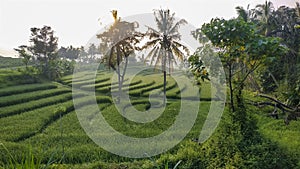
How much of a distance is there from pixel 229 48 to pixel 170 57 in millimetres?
6127

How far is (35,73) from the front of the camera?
61.6 feet

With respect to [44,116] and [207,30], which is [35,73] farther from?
[207,30]

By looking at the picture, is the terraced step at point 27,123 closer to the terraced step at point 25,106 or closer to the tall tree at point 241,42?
the terraced step at point 25,106

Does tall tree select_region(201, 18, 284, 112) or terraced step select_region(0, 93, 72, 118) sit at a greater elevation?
tall tree select_region(201, 18, 284, 112)

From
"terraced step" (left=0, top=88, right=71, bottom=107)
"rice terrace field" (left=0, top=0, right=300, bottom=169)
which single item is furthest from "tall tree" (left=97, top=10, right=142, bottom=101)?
"terraced step" (left=0, top=88, right=71, bottom=107)

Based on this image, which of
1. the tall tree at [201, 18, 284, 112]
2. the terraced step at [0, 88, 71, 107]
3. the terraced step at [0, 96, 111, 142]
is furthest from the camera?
the terraced step at [0, 88, 71, 107]

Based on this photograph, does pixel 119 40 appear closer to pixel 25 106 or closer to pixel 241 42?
pixel 25 106

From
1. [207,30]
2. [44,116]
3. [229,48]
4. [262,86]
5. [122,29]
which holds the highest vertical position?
[122,29]

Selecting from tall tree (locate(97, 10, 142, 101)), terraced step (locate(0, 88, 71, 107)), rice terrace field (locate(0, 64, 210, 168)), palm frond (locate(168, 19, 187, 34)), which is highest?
palm frond (locate(168, 19, 187, 34))

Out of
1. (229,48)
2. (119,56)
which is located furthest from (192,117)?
(229,48)

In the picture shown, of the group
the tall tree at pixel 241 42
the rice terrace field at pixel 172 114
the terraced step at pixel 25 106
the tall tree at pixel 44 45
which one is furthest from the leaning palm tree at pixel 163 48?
the tall tree at pixel 44 45

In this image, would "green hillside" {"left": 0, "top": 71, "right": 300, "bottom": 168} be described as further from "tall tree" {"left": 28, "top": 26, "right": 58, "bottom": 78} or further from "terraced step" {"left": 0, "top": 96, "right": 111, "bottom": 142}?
"tall tree" {"left": 28, "top": 26, "right": 58, "bottom": 78}

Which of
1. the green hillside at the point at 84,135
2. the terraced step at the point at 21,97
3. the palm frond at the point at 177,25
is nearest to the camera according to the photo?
the green hillside at the point at 84,135

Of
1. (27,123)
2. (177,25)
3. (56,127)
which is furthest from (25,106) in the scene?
(177,25)
